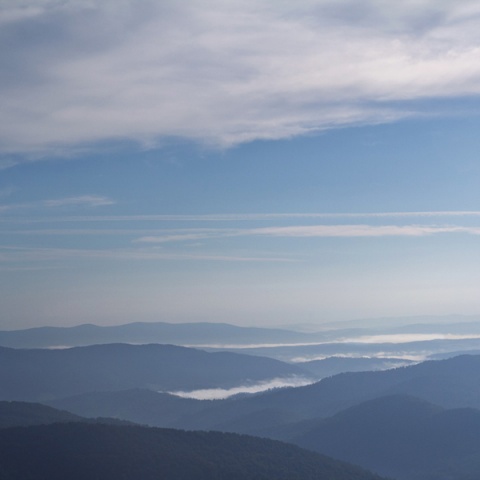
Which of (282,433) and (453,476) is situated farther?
(282,433)

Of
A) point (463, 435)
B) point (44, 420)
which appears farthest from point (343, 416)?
point (44, 420)

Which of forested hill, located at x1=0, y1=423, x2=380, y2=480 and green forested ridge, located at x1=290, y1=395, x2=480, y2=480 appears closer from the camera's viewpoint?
forested hill, located at x1=0, y1=423, x2=380, y2=480

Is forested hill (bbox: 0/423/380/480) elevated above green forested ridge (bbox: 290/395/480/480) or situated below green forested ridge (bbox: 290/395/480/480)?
above

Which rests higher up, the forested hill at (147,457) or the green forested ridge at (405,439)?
the forested hill at (147,457)

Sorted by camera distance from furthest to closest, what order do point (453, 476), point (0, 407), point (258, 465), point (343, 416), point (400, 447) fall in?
point (343, 416)
point (400, 447)
point (0, 407)
point (453, 476)
point (258, 465)

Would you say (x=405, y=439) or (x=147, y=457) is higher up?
(x=147, y=457)

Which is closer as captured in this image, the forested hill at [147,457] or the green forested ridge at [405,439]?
the forested hill at [147,457]

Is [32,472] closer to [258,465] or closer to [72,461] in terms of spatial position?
[72,461]

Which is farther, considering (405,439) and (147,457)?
(405,439)
